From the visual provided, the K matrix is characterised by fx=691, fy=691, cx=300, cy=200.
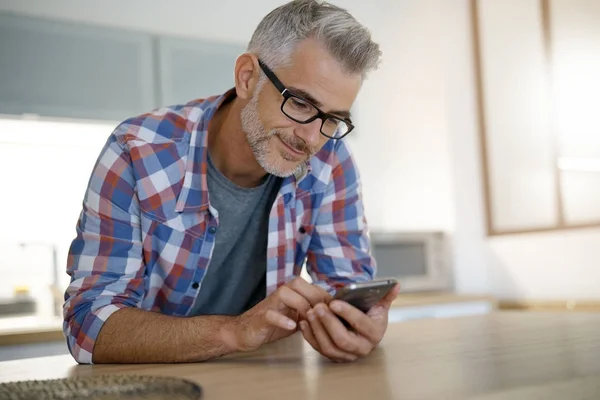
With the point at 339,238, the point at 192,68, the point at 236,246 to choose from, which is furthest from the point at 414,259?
the point at 236,246

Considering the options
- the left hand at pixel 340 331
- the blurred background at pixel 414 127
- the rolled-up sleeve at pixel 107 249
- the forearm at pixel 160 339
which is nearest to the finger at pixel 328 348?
the left hand at pixel 340 331

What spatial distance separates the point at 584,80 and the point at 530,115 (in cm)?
32

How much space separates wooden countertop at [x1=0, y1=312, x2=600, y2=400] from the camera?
713 mm

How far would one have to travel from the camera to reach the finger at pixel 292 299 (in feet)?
3.29

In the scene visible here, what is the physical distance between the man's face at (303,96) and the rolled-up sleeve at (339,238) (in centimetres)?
20

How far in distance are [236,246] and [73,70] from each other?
1.80 metres

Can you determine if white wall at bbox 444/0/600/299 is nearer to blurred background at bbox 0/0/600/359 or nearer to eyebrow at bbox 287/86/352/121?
blurred background at bbox 0/0/600/359

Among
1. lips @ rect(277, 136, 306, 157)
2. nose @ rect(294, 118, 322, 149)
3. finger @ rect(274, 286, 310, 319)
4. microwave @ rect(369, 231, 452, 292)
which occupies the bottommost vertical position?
microwave @ rect(369, 231, 452, 292)

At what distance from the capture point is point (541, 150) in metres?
3.28

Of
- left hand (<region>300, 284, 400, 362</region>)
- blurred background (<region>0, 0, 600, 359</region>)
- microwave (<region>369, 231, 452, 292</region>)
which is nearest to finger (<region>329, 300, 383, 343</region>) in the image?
left hand (<region>300, 284, 400, 362</region>)

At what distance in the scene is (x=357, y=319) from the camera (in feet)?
3.34

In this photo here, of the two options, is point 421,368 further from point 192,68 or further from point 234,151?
point 192,68

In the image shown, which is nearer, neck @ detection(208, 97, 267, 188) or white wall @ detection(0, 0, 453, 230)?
neck @ detection(208, 97, 267, 188)

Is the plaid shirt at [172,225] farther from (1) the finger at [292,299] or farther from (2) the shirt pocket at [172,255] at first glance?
(1) the finger at [292,299]
